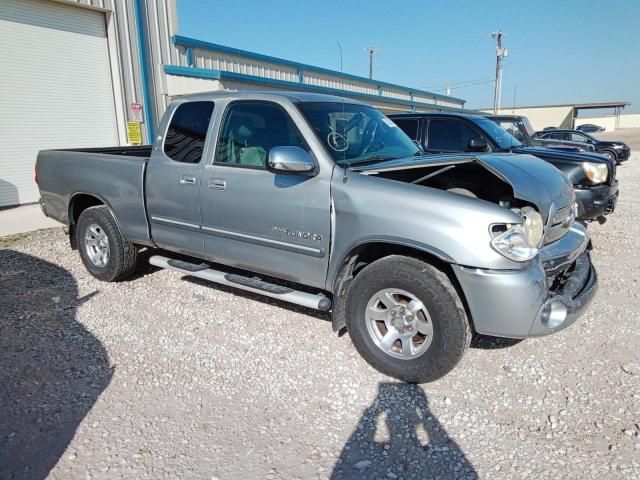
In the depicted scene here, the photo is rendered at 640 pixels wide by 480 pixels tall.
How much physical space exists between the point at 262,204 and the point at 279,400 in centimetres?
155

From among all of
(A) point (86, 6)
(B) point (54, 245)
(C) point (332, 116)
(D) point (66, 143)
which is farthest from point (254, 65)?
(C) point (332, 116)

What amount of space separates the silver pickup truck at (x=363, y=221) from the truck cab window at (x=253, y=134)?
0.01m

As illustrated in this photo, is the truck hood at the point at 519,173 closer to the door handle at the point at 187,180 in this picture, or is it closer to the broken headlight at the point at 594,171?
the door handle at the point at 187,180

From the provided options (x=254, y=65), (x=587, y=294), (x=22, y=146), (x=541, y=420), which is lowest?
(x=541, y=420)

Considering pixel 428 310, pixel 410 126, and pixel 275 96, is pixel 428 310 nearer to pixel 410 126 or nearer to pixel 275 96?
pixel 275 96

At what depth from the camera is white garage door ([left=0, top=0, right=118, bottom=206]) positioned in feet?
32.4

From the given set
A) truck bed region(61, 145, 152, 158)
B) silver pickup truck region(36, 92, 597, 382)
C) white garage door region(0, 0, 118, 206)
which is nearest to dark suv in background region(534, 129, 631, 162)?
white garage door region(0, 0, 118, 206)

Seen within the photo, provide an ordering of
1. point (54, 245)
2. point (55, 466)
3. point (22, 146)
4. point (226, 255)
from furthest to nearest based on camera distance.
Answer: point (22, 146) → point (54, 245) → point (226, 255) → point (55, 466)

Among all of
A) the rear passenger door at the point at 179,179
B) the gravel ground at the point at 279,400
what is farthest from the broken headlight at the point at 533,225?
the rear passenger door at the point at 179,179

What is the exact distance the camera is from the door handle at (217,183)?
409 centimetres

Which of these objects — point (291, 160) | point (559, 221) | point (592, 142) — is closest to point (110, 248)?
point (291, 160)

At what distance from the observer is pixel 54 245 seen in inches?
278

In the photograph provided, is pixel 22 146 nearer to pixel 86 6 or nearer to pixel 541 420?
pixel 86 6

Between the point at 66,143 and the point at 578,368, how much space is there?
1144cm
